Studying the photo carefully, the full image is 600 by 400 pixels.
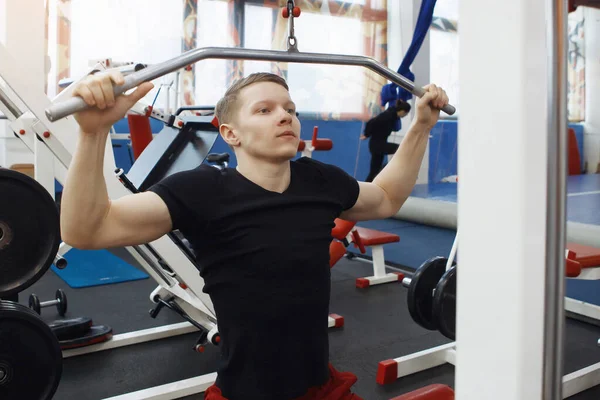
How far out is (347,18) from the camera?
7.40 meters

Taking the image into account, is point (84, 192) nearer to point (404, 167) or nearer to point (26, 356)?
point (404, 167)

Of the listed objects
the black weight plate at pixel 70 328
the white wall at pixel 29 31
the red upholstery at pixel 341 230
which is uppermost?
the white wall at pixel 29 31

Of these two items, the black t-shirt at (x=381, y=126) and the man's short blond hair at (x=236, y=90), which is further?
the black t-shirt at (x=381, y=126)

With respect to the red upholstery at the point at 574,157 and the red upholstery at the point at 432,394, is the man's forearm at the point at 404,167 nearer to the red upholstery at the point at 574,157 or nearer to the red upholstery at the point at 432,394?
the red upholstery at the point at 432,394

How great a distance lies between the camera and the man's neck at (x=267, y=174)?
122 centimetres

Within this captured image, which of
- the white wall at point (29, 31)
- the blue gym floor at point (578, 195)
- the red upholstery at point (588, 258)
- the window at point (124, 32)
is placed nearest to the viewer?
the red upholstery at point (588, 258)

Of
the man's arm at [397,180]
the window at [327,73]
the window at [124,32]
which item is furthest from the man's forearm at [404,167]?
the window at [327,73]

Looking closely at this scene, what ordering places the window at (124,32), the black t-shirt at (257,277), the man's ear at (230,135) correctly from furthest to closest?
the window at (124,32) < the man's ear at (230,135) < the black t-shirt at (257,277)

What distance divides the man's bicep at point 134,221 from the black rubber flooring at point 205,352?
4.41ft

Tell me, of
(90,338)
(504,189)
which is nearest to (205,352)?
(90,338)

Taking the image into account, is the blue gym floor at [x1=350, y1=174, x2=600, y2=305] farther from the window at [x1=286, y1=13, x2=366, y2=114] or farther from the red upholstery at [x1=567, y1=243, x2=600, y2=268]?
the window at [x1=286, y1=13, x2=366, y2=114]

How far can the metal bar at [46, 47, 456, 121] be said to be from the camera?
2.52 feet

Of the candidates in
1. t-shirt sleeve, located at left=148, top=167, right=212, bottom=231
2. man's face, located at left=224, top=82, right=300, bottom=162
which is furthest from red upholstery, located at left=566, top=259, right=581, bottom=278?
t-shirt sleeve, located at left=148, top=167, right=212, bottom=231

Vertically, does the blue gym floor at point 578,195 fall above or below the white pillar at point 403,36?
below
